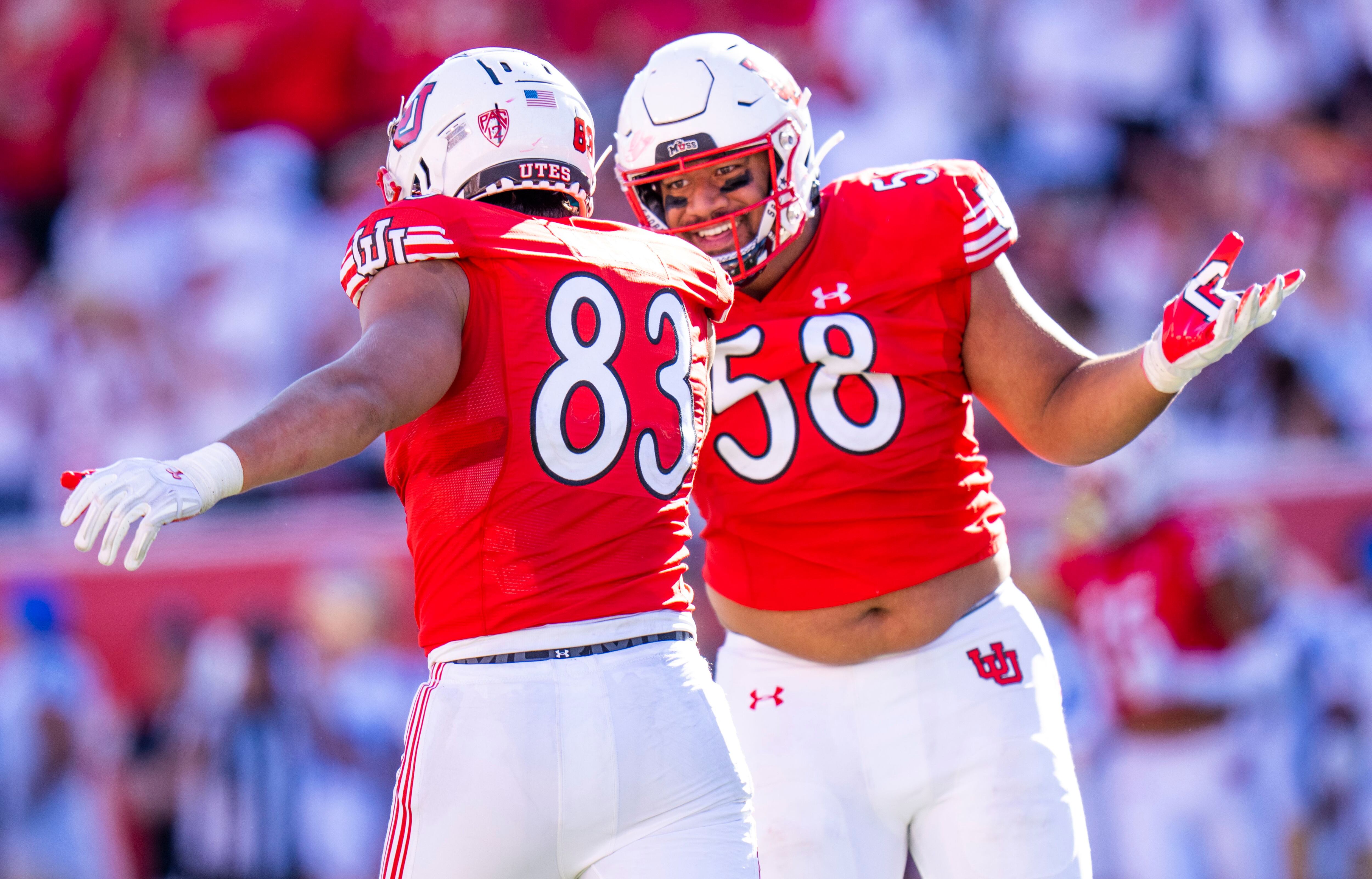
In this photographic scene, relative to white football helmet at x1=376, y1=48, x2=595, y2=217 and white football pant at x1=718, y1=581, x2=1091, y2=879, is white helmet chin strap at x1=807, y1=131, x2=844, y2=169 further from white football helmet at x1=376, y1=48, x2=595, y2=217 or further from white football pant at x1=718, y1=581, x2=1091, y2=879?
white football pant at x1=718, y1=581, x2=1091, y2=879

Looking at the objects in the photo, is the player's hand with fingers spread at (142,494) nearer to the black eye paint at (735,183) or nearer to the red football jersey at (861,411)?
the red football jersey at (861,411)

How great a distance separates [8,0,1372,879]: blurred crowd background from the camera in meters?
6.10

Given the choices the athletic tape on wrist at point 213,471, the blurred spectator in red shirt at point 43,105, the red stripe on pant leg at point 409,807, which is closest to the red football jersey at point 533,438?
the red stripe on pant leg at point 409,807

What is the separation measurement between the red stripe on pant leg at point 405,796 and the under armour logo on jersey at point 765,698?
845mm

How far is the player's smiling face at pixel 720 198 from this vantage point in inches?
107

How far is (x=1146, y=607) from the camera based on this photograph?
5945 millimetres

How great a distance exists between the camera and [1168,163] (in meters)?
7.01

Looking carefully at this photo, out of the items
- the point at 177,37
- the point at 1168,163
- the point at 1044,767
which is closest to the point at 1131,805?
the point at 1168,163

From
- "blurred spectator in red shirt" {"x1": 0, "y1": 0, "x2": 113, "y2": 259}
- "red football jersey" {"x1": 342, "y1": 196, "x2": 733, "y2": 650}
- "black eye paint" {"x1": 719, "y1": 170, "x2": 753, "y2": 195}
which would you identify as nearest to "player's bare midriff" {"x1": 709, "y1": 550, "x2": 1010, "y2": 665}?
"red football jersey" {"x1": 342, "y1": 196, "x2": 733, "y2": 650}

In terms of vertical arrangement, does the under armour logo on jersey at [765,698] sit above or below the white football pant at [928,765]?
above

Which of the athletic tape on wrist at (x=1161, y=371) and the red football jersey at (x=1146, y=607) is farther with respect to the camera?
the red football jersey at (x=1146, y=607)

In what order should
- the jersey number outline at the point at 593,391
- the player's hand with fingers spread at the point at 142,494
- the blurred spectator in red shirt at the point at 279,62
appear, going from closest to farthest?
the player's hand with fingers spread at the point at 142,494
the jersey number outline at the point at 593,391
the blurred spectator in red shirt at the point at 279,62

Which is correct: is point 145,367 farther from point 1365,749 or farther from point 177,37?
point 1365,749

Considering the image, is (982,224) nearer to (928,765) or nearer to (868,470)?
(868,470)
